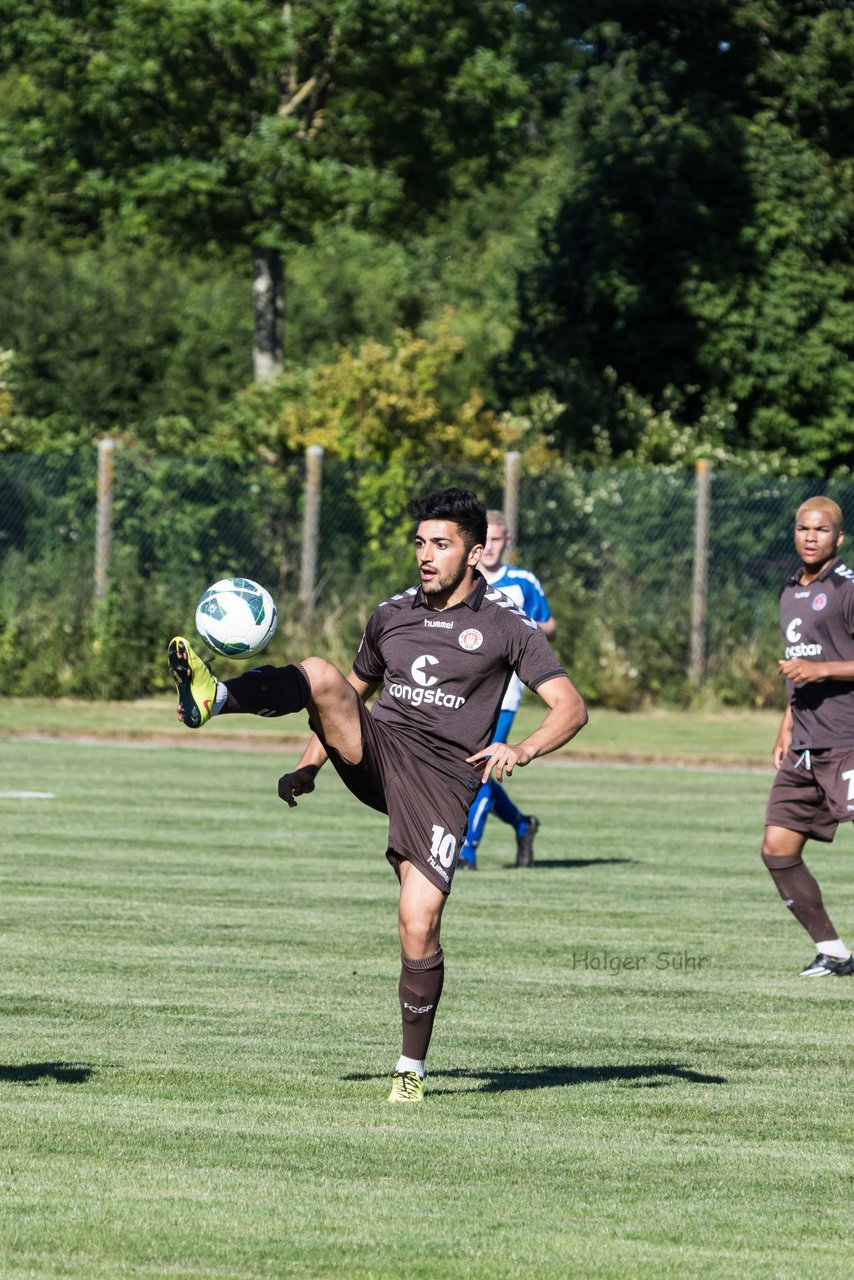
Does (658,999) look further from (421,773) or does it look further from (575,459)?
(575,459)

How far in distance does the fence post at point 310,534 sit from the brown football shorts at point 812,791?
16.6m

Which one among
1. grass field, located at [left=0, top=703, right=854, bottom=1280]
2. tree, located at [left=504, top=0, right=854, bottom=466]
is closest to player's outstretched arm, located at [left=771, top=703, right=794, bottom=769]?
grass field, located at [left=0, top=703, right=854, bottom=1280]

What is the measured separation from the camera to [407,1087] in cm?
748

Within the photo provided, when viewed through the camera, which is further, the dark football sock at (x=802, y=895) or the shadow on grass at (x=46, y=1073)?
the dark football sock at (x=802, y=895)

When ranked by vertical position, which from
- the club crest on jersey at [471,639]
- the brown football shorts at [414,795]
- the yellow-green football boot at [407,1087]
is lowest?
the yellow-green football boot at [407,1087]

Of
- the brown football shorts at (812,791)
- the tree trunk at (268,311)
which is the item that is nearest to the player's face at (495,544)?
the brown football shorts at (812,791)

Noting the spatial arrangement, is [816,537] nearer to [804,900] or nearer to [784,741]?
[784,741]

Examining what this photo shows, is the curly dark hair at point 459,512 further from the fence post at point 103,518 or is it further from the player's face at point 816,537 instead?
the fence post at point 103,518

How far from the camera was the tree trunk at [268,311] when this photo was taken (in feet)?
134

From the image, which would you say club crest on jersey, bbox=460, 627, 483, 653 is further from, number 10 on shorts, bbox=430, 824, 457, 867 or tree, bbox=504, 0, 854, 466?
tree, bbox=504, 0, 854, 466

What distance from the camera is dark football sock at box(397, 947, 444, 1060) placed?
7.62 metres

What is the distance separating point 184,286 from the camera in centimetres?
5678

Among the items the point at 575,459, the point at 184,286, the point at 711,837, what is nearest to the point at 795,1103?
the point at 711,837

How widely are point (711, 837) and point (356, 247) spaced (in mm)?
53008
